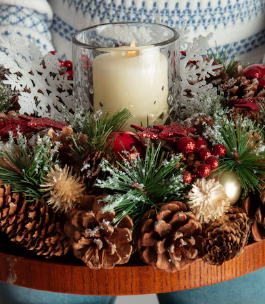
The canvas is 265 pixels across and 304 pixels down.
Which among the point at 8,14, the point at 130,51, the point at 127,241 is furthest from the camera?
the point at 8,14

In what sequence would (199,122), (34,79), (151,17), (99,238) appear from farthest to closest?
(151,17)
(34,79)
(199,122)
(99,238)

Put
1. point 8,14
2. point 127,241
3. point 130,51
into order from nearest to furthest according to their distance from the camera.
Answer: point 127,241 → point 130,51 → point 8,14

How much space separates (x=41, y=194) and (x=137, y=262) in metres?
0.11

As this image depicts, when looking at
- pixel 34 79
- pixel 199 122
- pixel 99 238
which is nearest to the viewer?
pixel 99 238

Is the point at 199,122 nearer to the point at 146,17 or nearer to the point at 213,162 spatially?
the point at 213,162

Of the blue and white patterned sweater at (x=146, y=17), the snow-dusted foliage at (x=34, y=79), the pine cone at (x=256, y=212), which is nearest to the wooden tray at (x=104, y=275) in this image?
the pine cone at (x=256, y=212)

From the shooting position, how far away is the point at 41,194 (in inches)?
17.2

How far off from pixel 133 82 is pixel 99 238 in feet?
0.73

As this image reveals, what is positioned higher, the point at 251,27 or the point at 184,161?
the point at 184,161

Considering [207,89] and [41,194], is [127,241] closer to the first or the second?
[41,194]

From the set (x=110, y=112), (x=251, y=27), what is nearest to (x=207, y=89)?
(x=110, y=112)

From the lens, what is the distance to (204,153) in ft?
1.46

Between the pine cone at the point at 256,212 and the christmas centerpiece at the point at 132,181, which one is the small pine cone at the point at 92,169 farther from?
the pine cone at the point at 256,212

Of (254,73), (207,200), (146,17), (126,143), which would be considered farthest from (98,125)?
(146,17)
